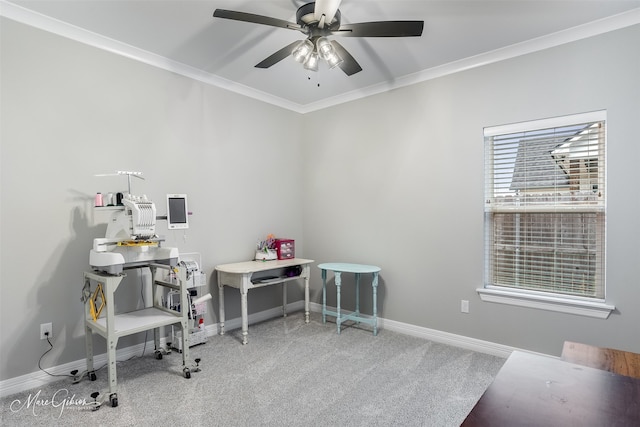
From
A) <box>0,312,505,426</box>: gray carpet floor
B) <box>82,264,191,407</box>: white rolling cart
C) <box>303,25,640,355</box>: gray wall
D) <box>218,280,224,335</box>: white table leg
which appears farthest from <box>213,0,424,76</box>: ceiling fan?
<box>0,312,505,426</box>: gray carpet floor

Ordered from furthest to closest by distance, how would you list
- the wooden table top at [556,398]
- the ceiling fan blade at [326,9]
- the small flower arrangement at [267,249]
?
1. the small flower arrangement at [267,249]
2. the ceiling fan blade at [326,9]
3. the wooden table top at [556,398]

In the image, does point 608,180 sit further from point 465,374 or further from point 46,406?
point 46,406

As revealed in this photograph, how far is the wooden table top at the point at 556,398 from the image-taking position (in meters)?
0.90

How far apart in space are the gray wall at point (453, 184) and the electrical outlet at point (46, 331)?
2680 millimetres

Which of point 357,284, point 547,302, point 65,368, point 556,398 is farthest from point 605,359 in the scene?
point 65,368

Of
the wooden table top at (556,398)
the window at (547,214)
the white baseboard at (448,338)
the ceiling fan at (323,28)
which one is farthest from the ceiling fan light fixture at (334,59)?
the white baseboard at (448,338)

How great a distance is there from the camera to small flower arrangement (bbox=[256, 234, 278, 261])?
377cm

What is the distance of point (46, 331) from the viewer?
2.48 m

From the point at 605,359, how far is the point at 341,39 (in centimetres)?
259

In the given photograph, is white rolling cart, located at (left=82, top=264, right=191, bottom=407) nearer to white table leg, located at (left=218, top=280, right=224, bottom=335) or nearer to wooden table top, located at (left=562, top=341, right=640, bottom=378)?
white table leg, located at (left=218, top=280, right=224, bottom=335)

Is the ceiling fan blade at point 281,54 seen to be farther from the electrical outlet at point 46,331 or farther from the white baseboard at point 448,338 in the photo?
the white baseboard at point 448,338

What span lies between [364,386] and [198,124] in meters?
2.80

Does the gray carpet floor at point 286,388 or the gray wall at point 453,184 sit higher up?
the gray wall at point 453,184

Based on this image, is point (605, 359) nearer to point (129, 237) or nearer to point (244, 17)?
point (244, 17)
